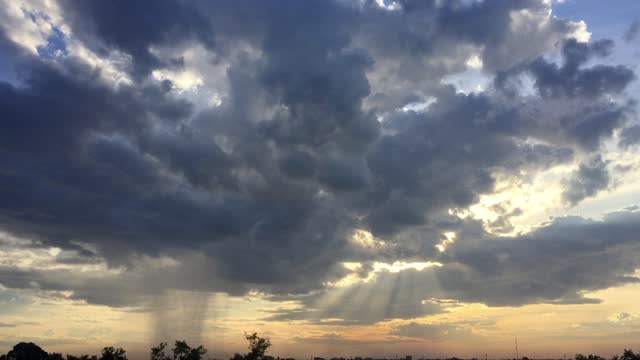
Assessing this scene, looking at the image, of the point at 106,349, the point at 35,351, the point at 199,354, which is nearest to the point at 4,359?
the point at 35,351

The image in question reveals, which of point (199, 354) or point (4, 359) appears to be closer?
point (199, 354)

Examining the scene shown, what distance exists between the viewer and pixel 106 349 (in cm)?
16838

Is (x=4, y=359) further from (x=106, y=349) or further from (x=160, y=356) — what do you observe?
(x=160, y=356)

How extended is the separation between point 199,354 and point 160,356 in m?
12.6

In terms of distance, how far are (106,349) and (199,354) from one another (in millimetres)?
29058

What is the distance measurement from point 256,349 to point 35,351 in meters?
91.5

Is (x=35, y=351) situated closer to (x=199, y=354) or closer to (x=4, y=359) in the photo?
(x=4, y=359)

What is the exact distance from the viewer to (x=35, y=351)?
199m

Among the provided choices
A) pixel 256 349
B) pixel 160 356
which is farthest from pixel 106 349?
pixel 256 349

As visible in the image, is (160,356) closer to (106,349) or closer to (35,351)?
(106,349)

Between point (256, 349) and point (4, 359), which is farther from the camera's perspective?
point (4, 359)

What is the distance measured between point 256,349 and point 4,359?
309 ft

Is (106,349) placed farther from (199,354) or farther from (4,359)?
(4,359)

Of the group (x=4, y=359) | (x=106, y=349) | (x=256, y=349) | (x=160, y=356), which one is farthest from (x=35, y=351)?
(x=256, y=349)
